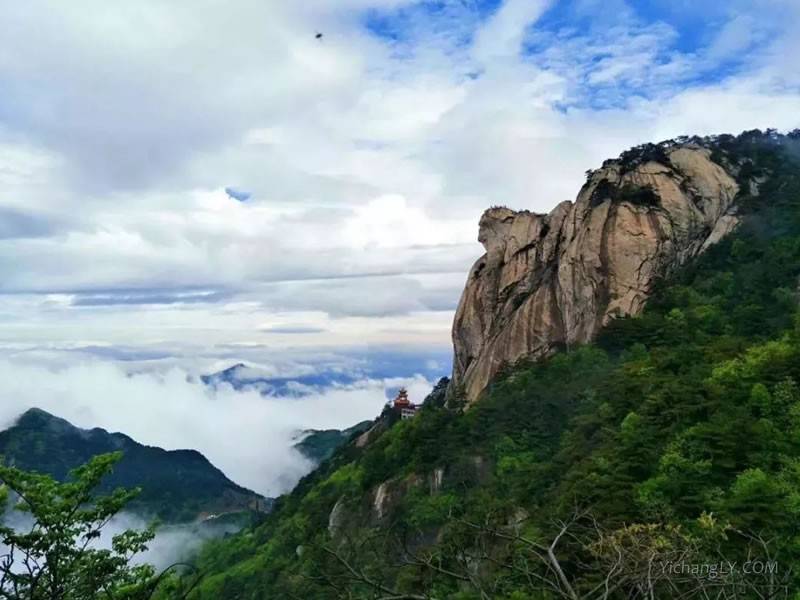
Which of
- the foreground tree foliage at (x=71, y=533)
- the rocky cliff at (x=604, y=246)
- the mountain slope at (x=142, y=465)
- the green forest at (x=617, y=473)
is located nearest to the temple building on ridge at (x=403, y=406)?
the green forest at (x=617, y=473)

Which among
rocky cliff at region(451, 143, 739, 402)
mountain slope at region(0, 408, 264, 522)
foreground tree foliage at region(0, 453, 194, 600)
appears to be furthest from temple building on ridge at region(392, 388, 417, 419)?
foreground tree foliage at region(0, 453, 194, 600)

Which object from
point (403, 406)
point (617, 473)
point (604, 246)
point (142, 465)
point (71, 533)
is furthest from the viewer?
point (142, 465)

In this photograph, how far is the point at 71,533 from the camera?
11.7 metres

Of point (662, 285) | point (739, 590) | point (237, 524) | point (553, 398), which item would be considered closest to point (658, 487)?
point (739, 590)

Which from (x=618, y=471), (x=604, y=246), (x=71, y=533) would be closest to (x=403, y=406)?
(x=604, y=246)

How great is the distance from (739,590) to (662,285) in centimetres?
4490

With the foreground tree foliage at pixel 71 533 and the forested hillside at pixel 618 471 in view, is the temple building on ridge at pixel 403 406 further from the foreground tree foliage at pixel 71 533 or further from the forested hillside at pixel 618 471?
the foreground tree foliage at pixel 71 533

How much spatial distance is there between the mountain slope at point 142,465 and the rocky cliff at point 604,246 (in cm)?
8486

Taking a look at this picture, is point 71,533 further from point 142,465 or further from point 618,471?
point 142,465

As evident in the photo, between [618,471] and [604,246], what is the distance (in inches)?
1321

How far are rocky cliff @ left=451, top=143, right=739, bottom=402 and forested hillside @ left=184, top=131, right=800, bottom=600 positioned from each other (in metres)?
1.92

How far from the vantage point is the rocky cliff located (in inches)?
2047

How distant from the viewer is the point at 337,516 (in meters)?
50.5

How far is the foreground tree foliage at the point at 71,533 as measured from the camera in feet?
35.3
